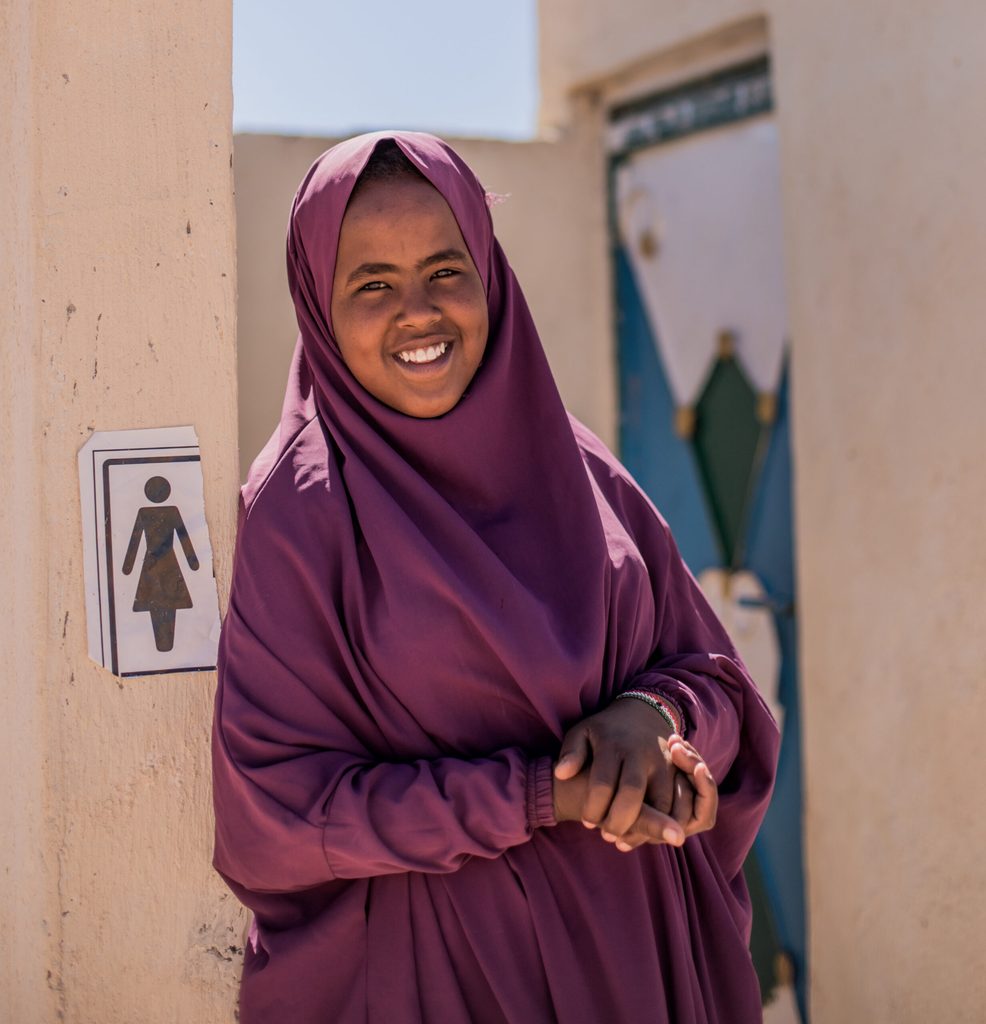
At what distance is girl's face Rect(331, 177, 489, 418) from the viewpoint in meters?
1.79

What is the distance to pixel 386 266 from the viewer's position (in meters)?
1.79

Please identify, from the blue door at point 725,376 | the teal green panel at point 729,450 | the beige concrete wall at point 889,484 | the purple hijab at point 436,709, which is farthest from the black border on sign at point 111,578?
the teal green panel at point 729,450

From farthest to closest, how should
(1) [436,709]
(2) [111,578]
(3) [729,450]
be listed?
(3) [729,450] < (2) [111,578] < (1) [436,709]

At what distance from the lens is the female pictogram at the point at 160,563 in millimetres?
1982

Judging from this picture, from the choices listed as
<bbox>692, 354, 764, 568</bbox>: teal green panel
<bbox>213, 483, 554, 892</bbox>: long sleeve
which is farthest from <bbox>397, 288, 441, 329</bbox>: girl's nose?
<bbox>692, 354, 764, 568</bbox>: teal green panel

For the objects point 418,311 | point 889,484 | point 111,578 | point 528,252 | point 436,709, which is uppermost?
point 528,252

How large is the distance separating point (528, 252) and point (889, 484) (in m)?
1.64

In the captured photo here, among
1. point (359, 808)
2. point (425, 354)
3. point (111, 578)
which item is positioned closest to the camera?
point (359, 808)

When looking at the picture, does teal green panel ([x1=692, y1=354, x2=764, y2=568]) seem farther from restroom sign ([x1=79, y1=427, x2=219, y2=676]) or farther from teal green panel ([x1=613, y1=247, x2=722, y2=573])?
restroom sign ([x1=79, y1=427, x2=219, y2=676])

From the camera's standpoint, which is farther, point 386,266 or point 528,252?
point 528,252

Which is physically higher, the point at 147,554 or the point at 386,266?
the point at 386,266

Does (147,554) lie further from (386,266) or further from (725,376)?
(725,376)

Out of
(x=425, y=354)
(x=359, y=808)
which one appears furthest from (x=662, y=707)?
(x=425, y=354)

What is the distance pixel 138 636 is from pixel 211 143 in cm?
75
